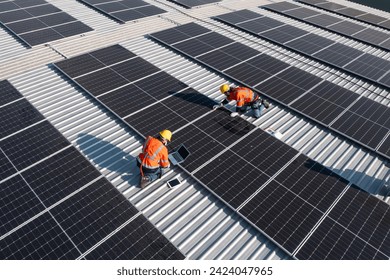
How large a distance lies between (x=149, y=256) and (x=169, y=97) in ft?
29.4

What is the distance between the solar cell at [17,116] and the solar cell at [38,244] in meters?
5.56

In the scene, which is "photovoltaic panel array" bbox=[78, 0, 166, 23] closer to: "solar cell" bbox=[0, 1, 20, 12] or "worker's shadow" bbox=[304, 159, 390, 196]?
"solar cell" bbox=[0, 1, 20, 12]

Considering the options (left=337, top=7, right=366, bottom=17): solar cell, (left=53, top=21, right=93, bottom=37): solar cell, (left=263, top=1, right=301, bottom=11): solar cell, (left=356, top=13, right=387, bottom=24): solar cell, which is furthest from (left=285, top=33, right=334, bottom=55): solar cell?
(left=53, top=21, right=93, bottom=37): solar cell

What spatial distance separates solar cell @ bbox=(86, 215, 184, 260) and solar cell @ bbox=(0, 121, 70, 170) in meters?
5.10

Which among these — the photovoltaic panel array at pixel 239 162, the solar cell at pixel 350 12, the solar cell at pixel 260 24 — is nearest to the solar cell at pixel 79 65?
the photovoltaic panel array at pixel 239 162

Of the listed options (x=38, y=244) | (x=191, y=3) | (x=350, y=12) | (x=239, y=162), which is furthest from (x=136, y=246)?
(x=350, y=12)

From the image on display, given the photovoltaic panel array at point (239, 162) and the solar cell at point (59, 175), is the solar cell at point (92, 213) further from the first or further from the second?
the photovoltaic panel array at point (239, 162)

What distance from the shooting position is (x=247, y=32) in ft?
79.8

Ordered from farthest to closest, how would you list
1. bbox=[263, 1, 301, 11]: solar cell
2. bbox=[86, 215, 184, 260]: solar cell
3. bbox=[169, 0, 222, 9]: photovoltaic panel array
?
bbox=[263, 1, 301, 11]: solar cell, bbox=[169, 0, 222, 9]: photovoltaic panel array, bbox=[86, 215, 184, 260]: solar cell

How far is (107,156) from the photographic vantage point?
1288 centimetres

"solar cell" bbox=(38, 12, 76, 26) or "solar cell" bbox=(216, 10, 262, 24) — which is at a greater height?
"solar cell" bbox=(216, 10, 262, 24)

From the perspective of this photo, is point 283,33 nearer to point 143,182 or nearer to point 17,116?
point 143,182

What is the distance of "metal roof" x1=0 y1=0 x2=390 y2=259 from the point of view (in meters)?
10.5

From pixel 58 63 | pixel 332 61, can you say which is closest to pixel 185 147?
pixel 58 63
